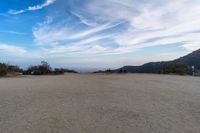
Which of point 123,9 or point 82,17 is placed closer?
point 123,9

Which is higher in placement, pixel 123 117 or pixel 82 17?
pixel 82 17

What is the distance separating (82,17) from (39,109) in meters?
10.4

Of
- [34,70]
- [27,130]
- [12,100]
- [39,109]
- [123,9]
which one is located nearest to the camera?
[27,130]

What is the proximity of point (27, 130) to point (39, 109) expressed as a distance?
136 cm

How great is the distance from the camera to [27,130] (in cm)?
336

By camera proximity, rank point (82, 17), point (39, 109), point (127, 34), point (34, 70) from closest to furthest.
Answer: point (39, 109), point (82, 17), point (127, 34), point (34, 70)

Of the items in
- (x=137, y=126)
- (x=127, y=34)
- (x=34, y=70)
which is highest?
(x=127, y=34)

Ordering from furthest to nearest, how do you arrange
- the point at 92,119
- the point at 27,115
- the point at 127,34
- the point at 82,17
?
the point at 127,34 < the point at 82,17 < the point at 27,115 < the point at 92,119

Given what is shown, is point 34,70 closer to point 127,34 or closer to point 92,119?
point 127,34

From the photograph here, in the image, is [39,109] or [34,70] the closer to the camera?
[39,109]

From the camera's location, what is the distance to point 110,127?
137 inches

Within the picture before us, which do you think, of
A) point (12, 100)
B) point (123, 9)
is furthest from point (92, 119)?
point (123, 9)

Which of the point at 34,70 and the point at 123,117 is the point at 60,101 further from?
the point at 34,70

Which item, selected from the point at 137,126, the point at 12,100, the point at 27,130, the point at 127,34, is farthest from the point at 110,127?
the point at 127,34
